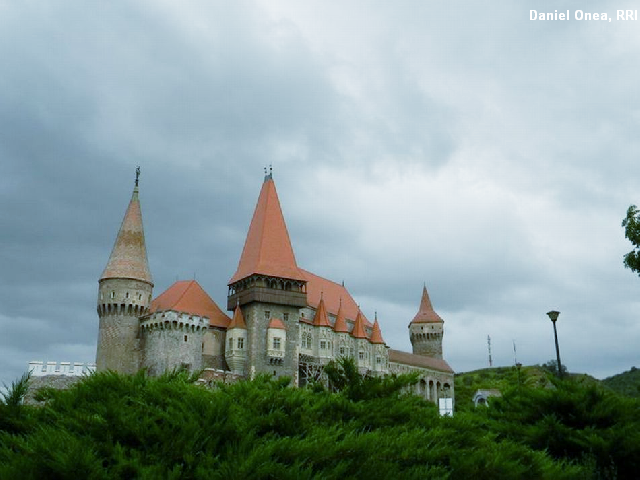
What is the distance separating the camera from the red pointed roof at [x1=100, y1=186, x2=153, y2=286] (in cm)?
4303

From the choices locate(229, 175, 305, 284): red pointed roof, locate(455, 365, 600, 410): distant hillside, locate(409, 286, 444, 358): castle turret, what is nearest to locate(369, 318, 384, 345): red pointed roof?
locate(229, 175, 305, 284): red pointed roof

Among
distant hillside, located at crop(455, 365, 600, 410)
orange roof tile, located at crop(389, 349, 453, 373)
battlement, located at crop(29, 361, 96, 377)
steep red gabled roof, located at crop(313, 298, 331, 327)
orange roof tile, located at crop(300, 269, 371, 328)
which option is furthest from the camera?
distant hillside, located at crop(455, 365, 600, 410)

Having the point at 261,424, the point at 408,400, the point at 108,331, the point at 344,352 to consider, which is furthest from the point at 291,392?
the point at 344,352

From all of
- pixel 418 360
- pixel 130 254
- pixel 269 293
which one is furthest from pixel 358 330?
pixel 130 254

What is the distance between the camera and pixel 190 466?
553 centimetres

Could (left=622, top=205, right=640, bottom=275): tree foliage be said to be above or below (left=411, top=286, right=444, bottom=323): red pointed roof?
below

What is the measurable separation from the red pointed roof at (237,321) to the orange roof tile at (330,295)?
348 inches

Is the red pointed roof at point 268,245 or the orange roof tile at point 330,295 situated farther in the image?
the orange roof tile at point 330,295

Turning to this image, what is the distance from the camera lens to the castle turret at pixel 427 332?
71.4m

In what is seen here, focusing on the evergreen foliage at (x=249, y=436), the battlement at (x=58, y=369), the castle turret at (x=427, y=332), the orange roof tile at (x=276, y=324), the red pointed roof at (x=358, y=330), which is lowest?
the evergreen foliage at (x=249, y=436)

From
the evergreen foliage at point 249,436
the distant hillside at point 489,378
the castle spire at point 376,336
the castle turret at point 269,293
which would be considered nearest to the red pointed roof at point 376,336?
the castle spire at point 376,336

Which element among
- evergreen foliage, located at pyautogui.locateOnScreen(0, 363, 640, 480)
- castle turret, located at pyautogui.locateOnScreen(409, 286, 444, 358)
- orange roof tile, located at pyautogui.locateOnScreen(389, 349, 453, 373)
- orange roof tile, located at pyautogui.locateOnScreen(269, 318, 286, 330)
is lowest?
evergreen foliage, located at pyautogui.locateOnScreen(0, 363, 640, 480)

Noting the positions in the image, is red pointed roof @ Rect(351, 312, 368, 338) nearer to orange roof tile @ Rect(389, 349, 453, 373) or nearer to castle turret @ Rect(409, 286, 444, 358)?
orange roof tile @ Rect(389, 349, 453, 373)

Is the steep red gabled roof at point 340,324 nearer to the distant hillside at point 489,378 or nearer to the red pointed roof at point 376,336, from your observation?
the red pointed roof at point 376,336
